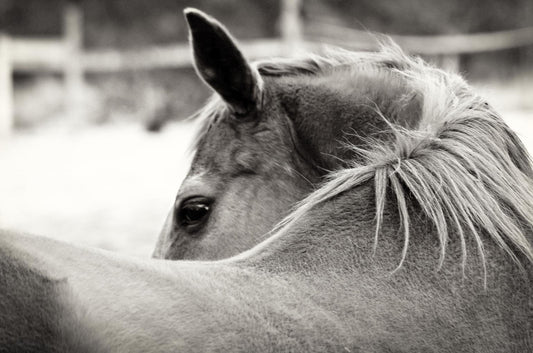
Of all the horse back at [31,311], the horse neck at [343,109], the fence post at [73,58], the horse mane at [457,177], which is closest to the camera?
the horse back at [31,311]

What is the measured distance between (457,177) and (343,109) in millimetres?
653

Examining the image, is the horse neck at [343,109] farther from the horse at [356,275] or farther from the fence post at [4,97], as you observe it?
the fence post at [4,97]

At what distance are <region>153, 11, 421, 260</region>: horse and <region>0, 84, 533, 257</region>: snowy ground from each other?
0.48 meters

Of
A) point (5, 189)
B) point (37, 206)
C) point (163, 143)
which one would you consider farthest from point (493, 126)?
point (163, 143)

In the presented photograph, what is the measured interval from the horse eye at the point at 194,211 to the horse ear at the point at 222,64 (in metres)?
0.34

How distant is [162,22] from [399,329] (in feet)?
68.5

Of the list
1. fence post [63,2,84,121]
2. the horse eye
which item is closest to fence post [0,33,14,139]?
fence post [63,2,84,121]

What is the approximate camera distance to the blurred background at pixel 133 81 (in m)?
6.90

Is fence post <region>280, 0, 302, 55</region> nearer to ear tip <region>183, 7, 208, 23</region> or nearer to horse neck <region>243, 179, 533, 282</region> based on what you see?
ear tip <region>183, 7, 208, 23</region>

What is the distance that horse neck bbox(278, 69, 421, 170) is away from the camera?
87.4 inches

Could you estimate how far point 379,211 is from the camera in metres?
1.68

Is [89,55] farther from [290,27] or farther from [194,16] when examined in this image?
[194,16]

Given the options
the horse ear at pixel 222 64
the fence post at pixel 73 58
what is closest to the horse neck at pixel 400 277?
the horse ear at pixel 222 64

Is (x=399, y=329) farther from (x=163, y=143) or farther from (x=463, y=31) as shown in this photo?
(x=463, y=31)
